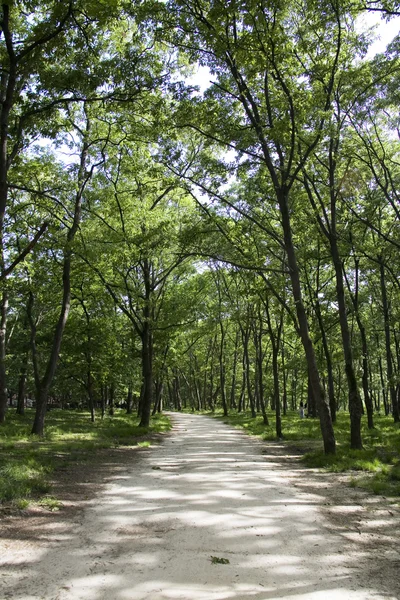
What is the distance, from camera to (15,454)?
10.5 meters

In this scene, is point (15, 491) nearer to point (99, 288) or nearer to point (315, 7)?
point (315, 7)

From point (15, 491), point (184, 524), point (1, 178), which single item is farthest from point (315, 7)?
point (15, 491)

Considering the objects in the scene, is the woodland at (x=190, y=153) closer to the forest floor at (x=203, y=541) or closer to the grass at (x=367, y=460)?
the grass at (x=367, y=460)

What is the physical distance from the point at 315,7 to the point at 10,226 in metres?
13.7

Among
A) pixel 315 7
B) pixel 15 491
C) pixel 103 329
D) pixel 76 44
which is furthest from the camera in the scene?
pixel 103 329

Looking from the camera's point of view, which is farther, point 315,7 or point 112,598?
point 315,7

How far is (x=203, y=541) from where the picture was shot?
15.5ft

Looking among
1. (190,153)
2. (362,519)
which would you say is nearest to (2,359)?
(190,153)

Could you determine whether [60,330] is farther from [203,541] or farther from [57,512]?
[203,541]

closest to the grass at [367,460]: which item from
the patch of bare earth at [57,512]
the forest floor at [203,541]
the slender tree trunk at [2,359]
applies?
the forest floor at [203,541]

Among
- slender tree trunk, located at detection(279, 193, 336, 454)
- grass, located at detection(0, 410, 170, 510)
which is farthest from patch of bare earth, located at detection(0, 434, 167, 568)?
slender tree trunk, located at detection(279, 193, 336, 454)

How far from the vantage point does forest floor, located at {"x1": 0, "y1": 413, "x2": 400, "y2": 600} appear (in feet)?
11.9

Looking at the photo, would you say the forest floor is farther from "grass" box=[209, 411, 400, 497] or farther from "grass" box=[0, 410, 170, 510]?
"grass" box=[209, 411, 400, 497]

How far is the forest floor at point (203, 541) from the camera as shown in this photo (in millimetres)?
3617
